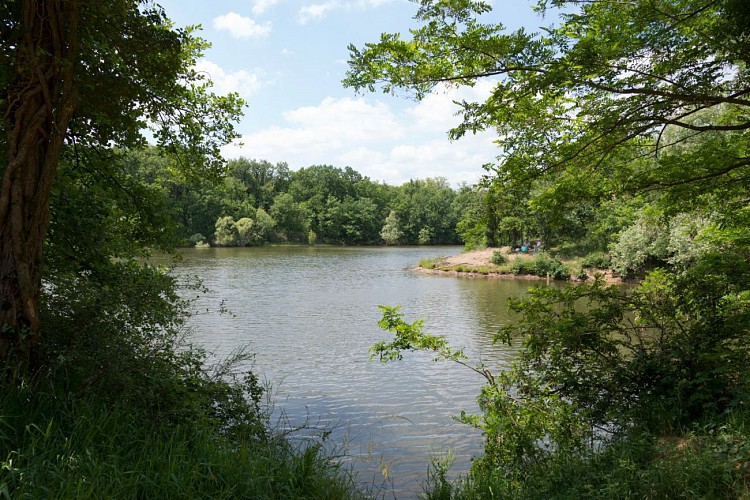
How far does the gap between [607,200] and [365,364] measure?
7.58 metres

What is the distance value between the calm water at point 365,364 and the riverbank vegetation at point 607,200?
1663 millimetres

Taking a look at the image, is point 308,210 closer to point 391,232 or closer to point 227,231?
point 391,232

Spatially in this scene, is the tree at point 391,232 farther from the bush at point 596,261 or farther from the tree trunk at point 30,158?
the tree trunk at point 30,158

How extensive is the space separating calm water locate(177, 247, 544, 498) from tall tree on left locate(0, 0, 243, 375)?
248cm

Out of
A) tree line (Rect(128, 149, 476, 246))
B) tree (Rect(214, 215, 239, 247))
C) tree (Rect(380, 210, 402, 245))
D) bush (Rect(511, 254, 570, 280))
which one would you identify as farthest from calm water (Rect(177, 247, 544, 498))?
tree (Rect(380, 210, 402, 245))

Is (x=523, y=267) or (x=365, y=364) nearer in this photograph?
(x=365, y=364)

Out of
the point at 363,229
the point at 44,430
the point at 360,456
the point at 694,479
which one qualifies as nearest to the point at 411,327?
the point at 360,456

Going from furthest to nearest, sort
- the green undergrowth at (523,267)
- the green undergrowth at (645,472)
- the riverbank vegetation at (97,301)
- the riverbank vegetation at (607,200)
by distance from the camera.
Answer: the green undergrowth at (523,267)
the riverbank vegetation at (607,200)
the green undergrowth at (645,472)
the riverbank vegetation at (97,301)

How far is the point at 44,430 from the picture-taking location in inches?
136

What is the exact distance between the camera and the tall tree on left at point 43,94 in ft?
13.2

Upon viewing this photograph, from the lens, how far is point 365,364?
12.6 metres

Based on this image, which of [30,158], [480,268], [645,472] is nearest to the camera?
[645,472]

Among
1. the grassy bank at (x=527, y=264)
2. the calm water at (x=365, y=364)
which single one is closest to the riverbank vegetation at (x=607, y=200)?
the calm water at (x=365, y=364)

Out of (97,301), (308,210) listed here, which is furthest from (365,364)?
(308,210)
